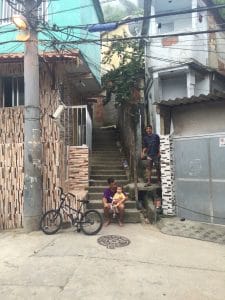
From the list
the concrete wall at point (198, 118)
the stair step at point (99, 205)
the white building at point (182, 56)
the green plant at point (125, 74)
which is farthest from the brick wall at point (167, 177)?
the green plant at point (125, 74)

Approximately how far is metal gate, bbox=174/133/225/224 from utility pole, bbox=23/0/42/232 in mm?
3662

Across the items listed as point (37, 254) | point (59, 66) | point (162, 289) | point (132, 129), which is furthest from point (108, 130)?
point (162, 289)

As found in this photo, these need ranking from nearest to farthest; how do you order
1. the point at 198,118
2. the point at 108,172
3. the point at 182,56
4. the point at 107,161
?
the point at 198,118, the point at 108,172, the point at 107,161, the point at 182,56

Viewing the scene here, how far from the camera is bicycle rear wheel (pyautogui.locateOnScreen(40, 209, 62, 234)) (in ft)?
28.7

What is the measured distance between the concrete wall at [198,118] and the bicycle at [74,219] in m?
3.28

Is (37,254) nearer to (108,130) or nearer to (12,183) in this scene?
(12,183)

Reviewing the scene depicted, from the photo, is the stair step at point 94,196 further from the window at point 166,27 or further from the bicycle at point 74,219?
the window at point 166,27

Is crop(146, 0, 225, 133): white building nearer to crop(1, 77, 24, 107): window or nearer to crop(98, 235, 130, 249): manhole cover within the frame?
crop(1, 77, 24, 107): window

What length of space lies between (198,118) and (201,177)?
1.56 meters

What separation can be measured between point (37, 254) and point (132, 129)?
7476 mm

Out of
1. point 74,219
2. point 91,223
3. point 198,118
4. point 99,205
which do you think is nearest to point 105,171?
point 99,205

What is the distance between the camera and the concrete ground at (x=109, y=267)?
5.29 m

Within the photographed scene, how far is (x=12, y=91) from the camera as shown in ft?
37.7

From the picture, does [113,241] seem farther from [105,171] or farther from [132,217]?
[105,171]
